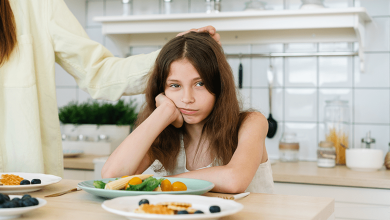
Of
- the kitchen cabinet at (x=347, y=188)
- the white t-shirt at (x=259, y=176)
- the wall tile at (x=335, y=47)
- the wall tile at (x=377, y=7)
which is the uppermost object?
the wall tile at (x=377, y=7)

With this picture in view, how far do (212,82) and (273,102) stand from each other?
3.81 ft

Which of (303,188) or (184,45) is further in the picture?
(303,188)

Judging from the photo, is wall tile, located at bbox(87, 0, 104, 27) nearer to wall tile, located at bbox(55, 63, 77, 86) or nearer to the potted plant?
wall tile, located at bbox(55, 63, 77, 86)

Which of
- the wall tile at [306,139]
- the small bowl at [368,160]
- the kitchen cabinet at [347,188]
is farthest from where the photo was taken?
the wall tile at [306,139]

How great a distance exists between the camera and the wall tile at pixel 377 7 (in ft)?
6.46

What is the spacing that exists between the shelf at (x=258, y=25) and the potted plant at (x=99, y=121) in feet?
1.34

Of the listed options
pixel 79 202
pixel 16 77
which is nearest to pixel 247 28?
pixel 16 77

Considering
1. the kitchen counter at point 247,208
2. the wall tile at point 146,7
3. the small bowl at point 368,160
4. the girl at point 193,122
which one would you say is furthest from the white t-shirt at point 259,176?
the wall tile at point 146,7

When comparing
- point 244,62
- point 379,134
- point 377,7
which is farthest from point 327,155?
point 377,7

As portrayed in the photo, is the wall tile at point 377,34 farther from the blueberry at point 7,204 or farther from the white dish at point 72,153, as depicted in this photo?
the blueberry at point 7,204

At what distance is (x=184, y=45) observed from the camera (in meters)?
1.07

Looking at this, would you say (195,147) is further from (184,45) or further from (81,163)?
(81,163)

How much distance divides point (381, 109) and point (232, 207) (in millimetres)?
1685

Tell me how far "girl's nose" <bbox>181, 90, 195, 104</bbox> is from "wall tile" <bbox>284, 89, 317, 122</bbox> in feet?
4.06
